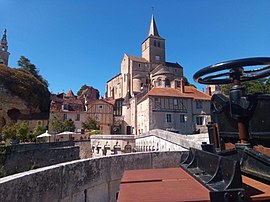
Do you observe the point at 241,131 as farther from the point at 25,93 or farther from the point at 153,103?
the point at 25,93

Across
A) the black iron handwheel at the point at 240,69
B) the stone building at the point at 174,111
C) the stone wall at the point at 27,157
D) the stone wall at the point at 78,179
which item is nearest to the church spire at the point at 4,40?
the stone building at the point at 174,111

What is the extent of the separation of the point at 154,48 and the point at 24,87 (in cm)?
4031

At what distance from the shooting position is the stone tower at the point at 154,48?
204 ft

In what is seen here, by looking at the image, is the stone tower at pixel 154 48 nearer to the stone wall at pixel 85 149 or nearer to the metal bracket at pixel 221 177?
the stone wall at pixel 85 149

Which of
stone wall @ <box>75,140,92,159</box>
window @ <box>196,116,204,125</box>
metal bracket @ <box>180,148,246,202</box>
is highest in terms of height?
window @ <box>196,116,204,125</box>

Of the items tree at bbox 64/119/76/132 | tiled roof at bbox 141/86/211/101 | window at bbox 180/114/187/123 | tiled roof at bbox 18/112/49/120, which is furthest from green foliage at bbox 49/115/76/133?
window at bbox 180/114/187/123

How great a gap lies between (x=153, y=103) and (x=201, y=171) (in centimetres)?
2894

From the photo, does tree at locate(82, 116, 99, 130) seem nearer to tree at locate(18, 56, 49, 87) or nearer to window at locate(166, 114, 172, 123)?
window at locate(166, 114, 172, 123)

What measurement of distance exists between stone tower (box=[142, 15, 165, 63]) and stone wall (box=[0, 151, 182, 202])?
5945cm

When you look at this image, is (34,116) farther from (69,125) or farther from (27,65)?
(27,65)

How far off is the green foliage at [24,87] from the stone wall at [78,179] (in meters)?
48.6

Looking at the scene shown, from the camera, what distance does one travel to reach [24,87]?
44.7 metres

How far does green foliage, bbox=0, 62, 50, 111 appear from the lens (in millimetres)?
43438

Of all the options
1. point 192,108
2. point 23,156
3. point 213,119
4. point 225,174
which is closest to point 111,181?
point 213,119
